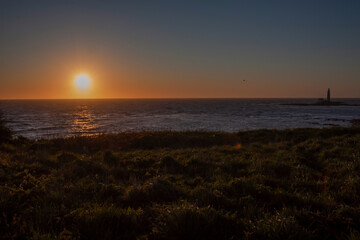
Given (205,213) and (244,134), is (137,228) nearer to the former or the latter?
(205,213)

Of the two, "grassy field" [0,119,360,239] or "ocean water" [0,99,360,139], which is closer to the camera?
"grassy field" [0,119,360,239]

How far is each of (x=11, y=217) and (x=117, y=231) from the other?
2251 millimetres

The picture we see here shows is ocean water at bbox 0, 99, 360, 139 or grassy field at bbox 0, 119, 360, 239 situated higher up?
grassy field at bbox 0, 119, 360, 239

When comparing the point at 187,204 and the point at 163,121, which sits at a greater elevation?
the point at 187,204

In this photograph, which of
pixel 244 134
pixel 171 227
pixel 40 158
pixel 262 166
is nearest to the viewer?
pixel 171 227

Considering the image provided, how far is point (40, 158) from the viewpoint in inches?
360

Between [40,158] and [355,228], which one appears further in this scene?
[40,158]

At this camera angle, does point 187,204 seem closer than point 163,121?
Yes

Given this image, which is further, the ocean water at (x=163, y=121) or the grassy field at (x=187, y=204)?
the ocean water at (x=163, y=121)

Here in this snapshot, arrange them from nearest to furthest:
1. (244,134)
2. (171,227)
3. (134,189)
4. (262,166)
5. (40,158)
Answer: (171,227)
(134,189)
(262,166)
(40,158)
(244,134)

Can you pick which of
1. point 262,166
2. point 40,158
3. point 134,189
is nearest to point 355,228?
point 262,166

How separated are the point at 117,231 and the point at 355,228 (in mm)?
4292

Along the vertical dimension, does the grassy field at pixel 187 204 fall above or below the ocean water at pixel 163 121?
above

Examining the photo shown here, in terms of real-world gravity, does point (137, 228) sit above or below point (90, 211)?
below
